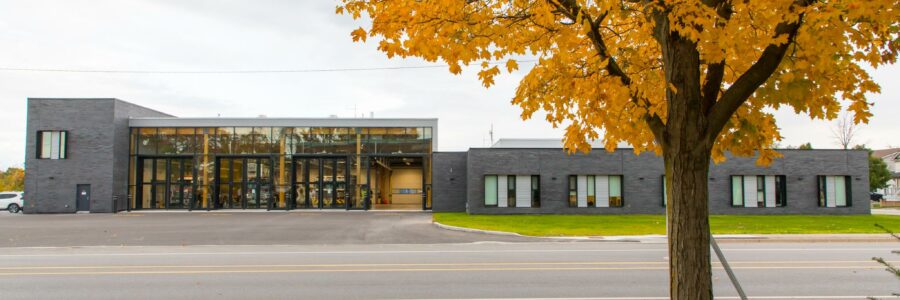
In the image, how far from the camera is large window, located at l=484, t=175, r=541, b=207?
3225cm

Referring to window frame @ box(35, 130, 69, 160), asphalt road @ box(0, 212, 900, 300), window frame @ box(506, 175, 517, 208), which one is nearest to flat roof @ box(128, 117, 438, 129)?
window frame @ box(35, 130, 69, 160)

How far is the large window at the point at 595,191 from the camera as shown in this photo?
32219 mm

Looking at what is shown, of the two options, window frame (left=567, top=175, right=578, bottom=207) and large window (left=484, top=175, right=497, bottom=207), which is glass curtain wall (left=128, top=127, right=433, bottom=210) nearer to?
large window (left=484, top=175, right=497, bottom=207)

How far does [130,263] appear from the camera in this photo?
41.7 ft

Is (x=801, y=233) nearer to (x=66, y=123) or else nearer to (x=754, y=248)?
(x=754, y=248)

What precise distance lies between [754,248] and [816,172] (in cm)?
2052

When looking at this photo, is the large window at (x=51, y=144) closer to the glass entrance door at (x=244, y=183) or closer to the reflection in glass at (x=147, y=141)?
the reflection in glass at (x=147, y=141)

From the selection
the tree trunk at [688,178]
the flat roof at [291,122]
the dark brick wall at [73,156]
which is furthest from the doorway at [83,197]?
the tree trunk at [688,178]

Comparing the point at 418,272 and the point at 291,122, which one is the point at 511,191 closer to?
the point at 291,122

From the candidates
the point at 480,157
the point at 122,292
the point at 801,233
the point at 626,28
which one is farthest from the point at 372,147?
the point at 626,28

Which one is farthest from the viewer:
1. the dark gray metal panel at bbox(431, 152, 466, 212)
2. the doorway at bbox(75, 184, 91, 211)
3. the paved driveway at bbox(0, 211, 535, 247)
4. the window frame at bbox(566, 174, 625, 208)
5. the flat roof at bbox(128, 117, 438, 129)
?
the flat roof at bbox(128, 117, 438, 129)

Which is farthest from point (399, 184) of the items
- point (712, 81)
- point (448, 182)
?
point (712, 81)

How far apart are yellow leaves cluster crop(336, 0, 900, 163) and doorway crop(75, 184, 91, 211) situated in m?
37.8

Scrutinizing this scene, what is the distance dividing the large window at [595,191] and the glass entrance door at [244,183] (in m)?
19.3
